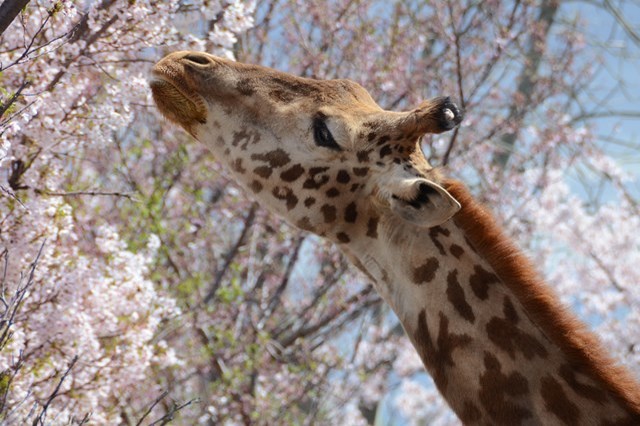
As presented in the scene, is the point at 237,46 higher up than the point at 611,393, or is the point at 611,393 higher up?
the point at 237,46

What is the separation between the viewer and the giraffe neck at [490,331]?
3152 millimetres

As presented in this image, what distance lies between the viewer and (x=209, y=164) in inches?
326

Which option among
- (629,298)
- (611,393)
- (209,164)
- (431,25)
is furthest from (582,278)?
(611,393)

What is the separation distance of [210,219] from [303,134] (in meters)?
4.85

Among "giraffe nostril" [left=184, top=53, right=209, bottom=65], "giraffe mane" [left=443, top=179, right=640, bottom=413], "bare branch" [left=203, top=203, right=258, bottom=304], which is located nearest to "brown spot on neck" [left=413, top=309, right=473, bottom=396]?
"giraffe mane" [left=443, top=179, right=640, bottom=413]

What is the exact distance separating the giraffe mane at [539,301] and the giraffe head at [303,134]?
0.73 ft

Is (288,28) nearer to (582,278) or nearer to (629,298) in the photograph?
(629,298)

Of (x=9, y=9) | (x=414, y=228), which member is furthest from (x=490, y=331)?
(x=9, y=9)

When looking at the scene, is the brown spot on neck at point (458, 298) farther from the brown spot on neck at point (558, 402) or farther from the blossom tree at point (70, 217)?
the blossom tree at point (70, 217)

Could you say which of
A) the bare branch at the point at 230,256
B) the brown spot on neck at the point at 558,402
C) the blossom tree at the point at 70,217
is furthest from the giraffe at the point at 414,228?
the bare branch at the point at 230,256

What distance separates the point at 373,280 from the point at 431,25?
594 cm

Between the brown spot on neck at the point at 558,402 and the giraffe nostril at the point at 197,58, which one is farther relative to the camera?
the giraffe nostril at the point at 197,58

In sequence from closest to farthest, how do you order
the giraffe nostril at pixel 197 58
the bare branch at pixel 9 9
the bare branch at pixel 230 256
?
the bare branch at pixel 9 9 → the giraffe nostril at pixel 197 58 → the bare branch at pixel 230 256

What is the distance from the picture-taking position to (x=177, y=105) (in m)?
3.71
